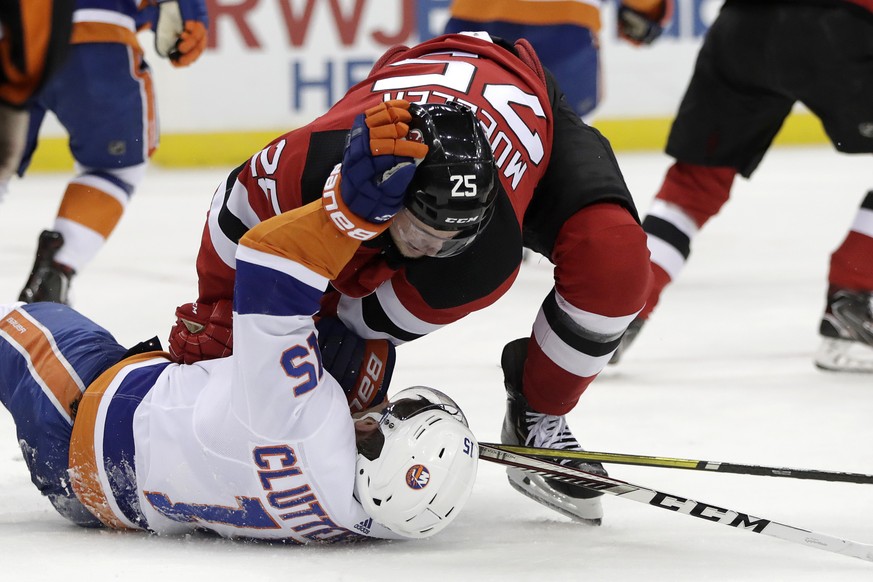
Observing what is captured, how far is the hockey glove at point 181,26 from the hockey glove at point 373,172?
176 cm

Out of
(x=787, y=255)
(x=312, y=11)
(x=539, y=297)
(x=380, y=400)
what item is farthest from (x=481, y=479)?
(x=312, y=11)

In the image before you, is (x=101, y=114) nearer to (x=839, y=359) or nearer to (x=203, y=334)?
(x=203, y=334)

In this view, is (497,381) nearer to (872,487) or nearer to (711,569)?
(872,487)

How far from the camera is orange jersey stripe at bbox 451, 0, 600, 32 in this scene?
3.89 metres

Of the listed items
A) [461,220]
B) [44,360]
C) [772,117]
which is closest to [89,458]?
[44,360]

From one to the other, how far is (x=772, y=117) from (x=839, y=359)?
1.93 feet

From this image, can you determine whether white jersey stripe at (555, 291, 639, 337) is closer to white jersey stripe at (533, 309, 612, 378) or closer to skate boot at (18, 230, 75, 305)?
white jersey stripe at (533, 309, 612, 378)

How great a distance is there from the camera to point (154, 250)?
4.70 meters

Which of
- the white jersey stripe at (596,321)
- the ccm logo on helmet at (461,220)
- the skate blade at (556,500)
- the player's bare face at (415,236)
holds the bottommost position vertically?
the skate blade at (556,500)

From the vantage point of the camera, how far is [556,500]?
206 centimetres

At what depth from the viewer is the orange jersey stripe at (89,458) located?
1889 millimetres

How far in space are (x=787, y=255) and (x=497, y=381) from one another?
195 centimetres

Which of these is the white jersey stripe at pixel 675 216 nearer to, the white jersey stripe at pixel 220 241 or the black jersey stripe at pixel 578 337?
the black jersey stripe at pixel 578 337

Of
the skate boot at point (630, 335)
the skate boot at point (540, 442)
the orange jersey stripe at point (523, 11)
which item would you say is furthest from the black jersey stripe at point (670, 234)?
the skate boot at point (540, 442)
